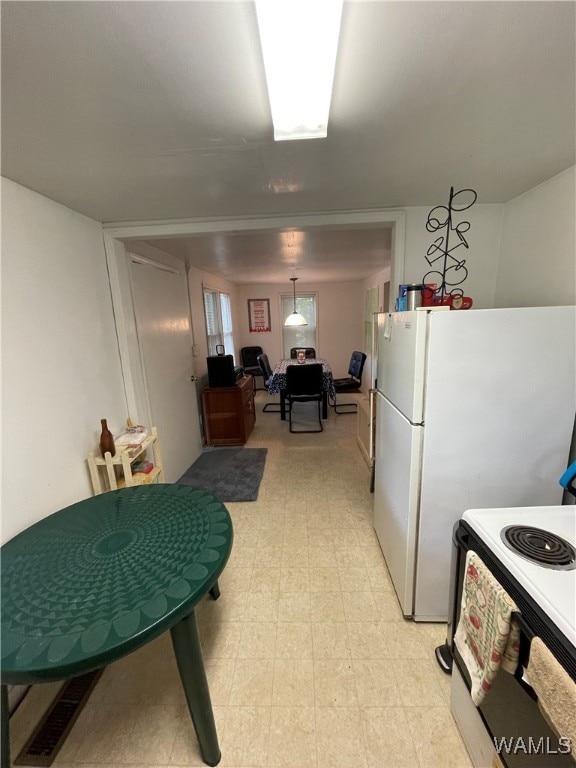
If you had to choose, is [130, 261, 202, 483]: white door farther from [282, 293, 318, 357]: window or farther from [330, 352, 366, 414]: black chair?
[282, 293, 318, 357]: window

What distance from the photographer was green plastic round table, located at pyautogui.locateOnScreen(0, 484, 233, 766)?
0.79 metres

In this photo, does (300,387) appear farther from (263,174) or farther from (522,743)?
(522,743)

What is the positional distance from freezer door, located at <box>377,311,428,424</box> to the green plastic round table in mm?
971

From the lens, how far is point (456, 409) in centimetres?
126

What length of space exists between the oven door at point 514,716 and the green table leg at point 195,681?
893 millimetres

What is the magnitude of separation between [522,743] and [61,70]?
2.16m

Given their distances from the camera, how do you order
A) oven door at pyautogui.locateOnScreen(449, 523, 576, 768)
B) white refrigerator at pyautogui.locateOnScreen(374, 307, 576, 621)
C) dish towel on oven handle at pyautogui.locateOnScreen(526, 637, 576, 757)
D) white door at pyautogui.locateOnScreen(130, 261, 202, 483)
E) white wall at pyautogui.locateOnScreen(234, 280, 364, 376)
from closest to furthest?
dish towel on oven handle at pyautogui.locateOnScreen(526, 637, 576, 757)
oven door at pyautogui.locateOnScreen(449, 523, 576, 768)
white refrigerator at pyautogui.locateOnScreen(374, 307, 576, 621)
white door at pyautogui.locateOnScreen(130, 261, 202, 483)
white wall at pyautogui.locateOnScreen(234, 280, 364, 376)

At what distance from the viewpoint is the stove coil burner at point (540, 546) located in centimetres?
79

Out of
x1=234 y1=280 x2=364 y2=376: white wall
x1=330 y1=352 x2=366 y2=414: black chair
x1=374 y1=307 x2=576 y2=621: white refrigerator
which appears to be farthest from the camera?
x1=234 y1=280 x2=364 y2=376: white wall

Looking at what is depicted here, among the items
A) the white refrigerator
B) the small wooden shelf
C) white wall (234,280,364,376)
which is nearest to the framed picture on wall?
white wall (234,280,364,376)

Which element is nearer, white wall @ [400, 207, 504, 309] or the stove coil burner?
the stove coil burner

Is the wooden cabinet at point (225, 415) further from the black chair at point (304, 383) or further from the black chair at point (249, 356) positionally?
the black chair at point (249, 356)

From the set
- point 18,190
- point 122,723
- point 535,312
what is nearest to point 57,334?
point 18,190

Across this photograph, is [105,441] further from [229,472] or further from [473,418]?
[473,418]
